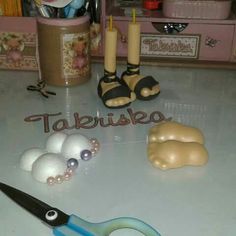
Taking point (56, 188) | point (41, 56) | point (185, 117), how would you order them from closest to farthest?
point (56, 188) → point (185, 117) → point (41, 56)

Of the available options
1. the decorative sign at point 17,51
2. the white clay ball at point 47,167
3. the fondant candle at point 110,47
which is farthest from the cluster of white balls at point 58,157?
the decorative sign at point 17,51

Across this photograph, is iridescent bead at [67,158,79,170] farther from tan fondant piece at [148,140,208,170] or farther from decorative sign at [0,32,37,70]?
decorative sign at [0,32,37,70]

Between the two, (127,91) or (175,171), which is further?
(127,91)

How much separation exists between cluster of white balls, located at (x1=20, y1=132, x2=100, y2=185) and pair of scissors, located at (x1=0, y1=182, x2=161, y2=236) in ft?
0.17

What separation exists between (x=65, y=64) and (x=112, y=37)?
0.11 meters

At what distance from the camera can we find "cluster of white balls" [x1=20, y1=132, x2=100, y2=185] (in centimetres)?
45

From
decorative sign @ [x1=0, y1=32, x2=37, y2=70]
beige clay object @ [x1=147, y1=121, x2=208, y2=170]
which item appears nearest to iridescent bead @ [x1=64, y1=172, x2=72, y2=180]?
beige clay object @ [x1=147, y1=121, x2=208, y2=170]

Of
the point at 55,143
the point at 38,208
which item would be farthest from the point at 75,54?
the point at 38,208

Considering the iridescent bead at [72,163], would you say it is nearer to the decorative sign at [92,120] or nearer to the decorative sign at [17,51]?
the decorative sign at [92,120]

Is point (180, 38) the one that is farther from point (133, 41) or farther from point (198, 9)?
point (133, 41)

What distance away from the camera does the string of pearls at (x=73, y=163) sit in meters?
0.44

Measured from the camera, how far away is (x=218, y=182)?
0.46m

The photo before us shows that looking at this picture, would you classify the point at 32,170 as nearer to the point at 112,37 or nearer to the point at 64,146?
the point at 64,146

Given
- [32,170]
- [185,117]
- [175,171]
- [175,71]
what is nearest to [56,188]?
[32,170]
